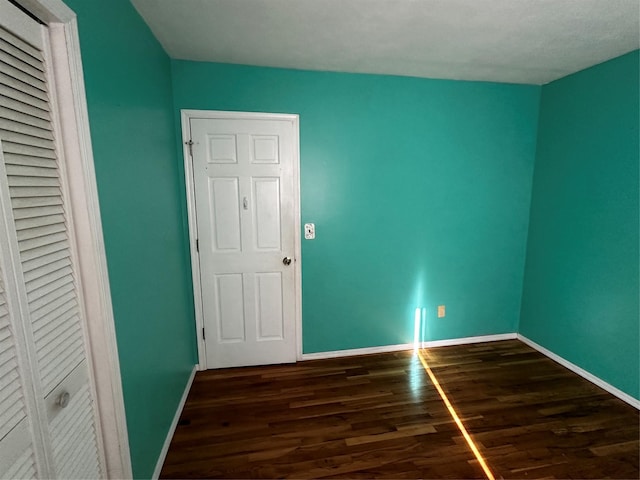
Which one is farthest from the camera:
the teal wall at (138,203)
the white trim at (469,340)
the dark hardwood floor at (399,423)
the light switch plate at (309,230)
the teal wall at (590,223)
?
the white trim at (469,340)

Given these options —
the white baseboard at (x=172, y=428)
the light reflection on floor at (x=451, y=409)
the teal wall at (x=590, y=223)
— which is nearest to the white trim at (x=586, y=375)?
the teal wall at (x=590, y=223)

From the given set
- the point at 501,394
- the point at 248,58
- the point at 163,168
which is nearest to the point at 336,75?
the point at 248,58

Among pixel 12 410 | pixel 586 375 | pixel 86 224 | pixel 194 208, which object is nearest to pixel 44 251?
pixel 86 224

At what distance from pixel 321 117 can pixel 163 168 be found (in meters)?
1.24

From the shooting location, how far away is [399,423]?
75.4 inches

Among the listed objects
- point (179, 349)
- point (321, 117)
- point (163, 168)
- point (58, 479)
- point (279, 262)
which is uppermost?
point (321, 117)

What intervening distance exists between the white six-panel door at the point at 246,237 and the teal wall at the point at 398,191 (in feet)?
0.50

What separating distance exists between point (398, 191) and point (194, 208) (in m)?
1.72

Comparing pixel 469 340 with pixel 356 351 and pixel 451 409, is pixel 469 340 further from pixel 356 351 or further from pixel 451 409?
pixel 356 351

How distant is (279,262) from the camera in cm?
246

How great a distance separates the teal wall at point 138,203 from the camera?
114 cm

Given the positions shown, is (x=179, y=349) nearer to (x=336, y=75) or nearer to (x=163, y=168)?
(x=163, y=168)

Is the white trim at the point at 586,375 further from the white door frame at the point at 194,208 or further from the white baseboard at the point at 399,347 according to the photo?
the white door frame at the point at 194,208

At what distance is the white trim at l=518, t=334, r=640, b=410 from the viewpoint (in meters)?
2.08
